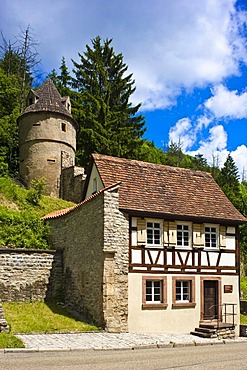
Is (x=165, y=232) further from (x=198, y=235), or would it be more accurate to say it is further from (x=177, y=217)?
(x=198, y=235)

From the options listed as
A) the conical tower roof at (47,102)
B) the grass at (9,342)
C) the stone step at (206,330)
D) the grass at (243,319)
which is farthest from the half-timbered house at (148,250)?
the conical tower roof at (47,102)

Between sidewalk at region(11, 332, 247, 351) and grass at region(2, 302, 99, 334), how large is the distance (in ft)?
2.72

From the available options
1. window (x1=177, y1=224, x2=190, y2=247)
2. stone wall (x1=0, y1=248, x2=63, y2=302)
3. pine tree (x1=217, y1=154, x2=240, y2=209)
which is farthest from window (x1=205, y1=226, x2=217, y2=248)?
pine tree (x1=217, y1=154, x2=240, y2=209)

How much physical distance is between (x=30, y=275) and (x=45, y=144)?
17997 millimetres

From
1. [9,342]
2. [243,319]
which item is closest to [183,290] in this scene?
[243,319]

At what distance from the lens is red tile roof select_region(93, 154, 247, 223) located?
21.2m

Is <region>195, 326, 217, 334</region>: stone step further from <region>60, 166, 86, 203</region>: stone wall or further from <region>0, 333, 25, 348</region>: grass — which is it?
<region>60, 166, 86, 203</region>: stone wall

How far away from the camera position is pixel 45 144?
3766 cm

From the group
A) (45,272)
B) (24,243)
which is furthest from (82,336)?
(24,243)

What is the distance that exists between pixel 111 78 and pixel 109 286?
34.0m

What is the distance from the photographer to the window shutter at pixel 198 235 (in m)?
21.9

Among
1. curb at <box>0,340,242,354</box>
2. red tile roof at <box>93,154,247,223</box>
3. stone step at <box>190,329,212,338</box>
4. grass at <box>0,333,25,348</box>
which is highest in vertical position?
red tile roof at <box>93,154,247,223</box>

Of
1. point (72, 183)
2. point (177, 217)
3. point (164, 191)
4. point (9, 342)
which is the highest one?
point (72, 183)

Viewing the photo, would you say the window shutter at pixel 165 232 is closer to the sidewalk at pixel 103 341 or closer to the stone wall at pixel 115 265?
the stone wall at pixel 115 265
